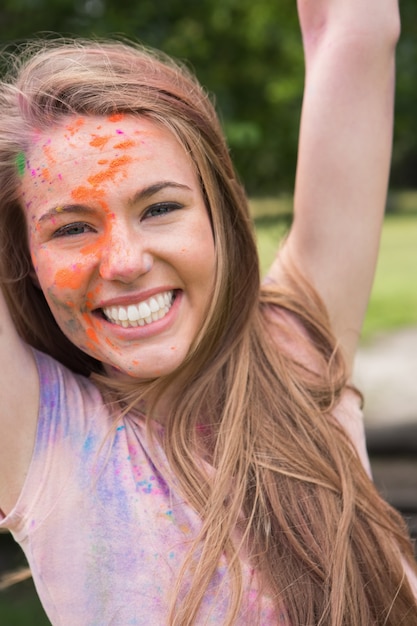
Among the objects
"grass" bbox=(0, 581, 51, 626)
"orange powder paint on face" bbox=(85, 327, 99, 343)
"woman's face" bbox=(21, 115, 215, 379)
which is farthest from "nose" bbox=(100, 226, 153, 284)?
"grass" bbox=(0, 581, 51, 626)

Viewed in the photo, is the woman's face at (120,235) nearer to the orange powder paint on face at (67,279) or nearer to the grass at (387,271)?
the orange powder paint on face at (67,279)

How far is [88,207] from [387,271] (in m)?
15.7

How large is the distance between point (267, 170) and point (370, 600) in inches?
152

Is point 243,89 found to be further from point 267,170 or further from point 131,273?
point 131,273

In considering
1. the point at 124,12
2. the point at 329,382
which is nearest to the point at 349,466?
the point at 329,382

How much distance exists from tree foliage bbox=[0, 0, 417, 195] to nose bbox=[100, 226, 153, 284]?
7.78 feet

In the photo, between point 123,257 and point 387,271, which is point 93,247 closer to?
point 123,257

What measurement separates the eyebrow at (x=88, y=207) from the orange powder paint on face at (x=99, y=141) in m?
0.10

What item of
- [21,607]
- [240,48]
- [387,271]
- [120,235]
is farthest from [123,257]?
[387,271]

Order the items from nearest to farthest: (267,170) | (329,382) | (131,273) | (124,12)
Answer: (131,273) < (329,382) < (124,12) < (267,170)

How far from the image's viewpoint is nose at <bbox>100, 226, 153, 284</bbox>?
4.49 feet

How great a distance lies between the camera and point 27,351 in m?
1.51

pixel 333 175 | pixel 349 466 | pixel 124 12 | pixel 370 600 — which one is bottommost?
pixel 370 600

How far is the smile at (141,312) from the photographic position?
1426 mm
